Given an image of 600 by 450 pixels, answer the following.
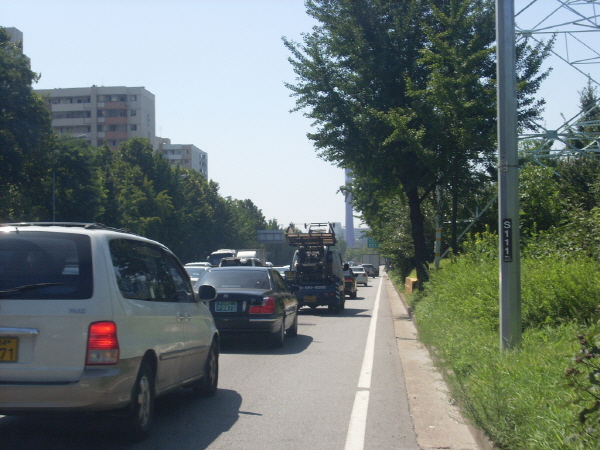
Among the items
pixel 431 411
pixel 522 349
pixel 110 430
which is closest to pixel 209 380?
pixel 110 430

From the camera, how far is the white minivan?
5.14 metres

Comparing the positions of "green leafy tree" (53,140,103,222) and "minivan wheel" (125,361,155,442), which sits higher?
"green leafy tree" (53,140,103,222)

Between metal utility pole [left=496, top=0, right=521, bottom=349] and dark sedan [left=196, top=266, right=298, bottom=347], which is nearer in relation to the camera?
metal utility pole [left=496, top=0, right=521, bottom=349]

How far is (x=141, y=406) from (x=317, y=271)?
17955 millimetres

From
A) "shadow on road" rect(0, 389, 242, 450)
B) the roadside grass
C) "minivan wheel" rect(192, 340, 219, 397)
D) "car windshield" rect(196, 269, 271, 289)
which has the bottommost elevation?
"shadow on road" rect(0, 389, 242, 450)

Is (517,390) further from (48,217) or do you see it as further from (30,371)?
(48,217)

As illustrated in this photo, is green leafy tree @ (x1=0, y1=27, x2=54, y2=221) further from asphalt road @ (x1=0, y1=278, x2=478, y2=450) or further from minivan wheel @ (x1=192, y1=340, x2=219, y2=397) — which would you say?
minivan wheel @ (x1=192, y1=340, x2=219, y2=397)

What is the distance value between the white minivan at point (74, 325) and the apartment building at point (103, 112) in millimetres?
105672

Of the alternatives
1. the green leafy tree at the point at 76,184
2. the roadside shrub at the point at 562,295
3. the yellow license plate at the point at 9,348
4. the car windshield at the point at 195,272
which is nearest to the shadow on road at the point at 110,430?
the yellow license plate at the point at 9,348

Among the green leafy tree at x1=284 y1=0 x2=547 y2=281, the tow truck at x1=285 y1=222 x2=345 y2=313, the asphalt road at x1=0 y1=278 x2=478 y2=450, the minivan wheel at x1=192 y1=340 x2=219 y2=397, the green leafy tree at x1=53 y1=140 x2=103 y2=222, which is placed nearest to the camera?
the asphalt road at x1=0 y1=278 x2=478 y2=450

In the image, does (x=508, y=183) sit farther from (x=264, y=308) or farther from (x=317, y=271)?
(x=317, y=271)

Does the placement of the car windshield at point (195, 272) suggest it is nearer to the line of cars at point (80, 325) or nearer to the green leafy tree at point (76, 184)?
the line of cars at point (80, 325)

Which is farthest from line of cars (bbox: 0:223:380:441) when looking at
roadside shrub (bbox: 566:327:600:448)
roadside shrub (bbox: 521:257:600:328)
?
roadside shrub (bbox: 521:257:600:328)

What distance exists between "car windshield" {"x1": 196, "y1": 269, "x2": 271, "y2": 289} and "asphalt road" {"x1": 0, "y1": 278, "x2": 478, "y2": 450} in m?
1.33
